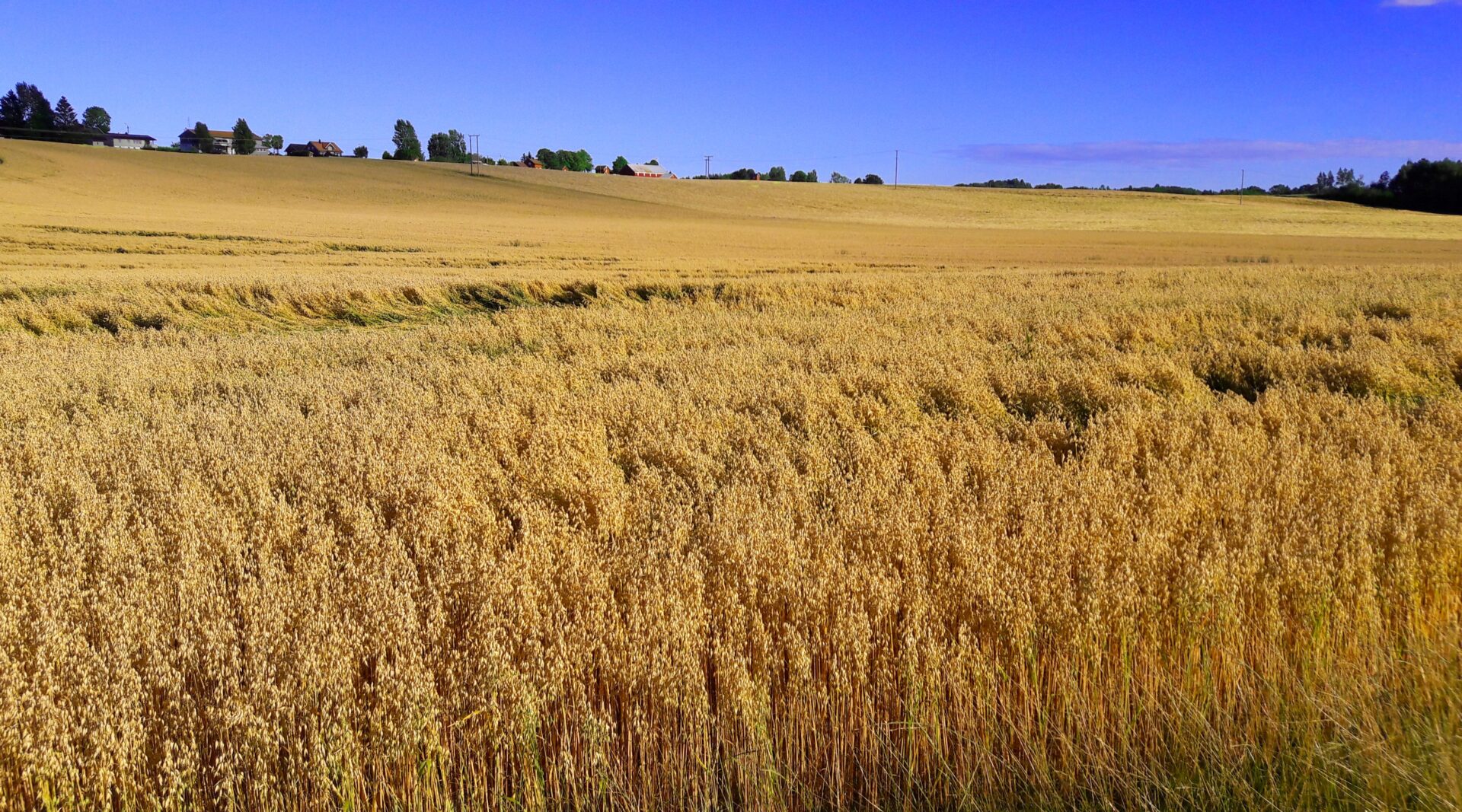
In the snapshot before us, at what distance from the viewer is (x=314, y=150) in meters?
127

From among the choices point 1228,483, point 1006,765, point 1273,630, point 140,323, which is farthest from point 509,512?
point 140,323

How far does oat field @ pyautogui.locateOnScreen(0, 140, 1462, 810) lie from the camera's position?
2559 mm

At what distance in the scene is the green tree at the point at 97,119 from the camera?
129250 mm

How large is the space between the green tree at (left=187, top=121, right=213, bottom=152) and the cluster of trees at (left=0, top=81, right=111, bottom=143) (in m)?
11.8

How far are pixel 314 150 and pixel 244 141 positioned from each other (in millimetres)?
9911

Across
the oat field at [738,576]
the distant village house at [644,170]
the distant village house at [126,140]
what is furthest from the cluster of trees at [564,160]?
the oat field at [738,576]

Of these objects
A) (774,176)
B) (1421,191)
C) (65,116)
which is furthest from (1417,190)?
(65,116)

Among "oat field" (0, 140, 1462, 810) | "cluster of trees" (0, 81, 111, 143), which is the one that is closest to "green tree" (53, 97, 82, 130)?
"cluster of trees" (0, 81, 111, 143)

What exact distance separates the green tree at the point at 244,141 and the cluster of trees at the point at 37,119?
1703 centimetres

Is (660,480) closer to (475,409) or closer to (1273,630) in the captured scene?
(475,409)

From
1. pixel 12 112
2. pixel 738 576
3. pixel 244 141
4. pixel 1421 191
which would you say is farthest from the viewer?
pixel 244 141

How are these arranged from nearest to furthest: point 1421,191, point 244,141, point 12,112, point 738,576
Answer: point 738,576, point 1421,191, point 12,112, point 244,141

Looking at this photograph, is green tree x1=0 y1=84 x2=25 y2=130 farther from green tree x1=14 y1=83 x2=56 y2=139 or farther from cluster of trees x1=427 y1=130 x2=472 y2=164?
cluster of trees x1=427 y1=130 x2=472 y2=164

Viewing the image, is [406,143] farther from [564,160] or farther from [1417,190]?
[1417,190]
